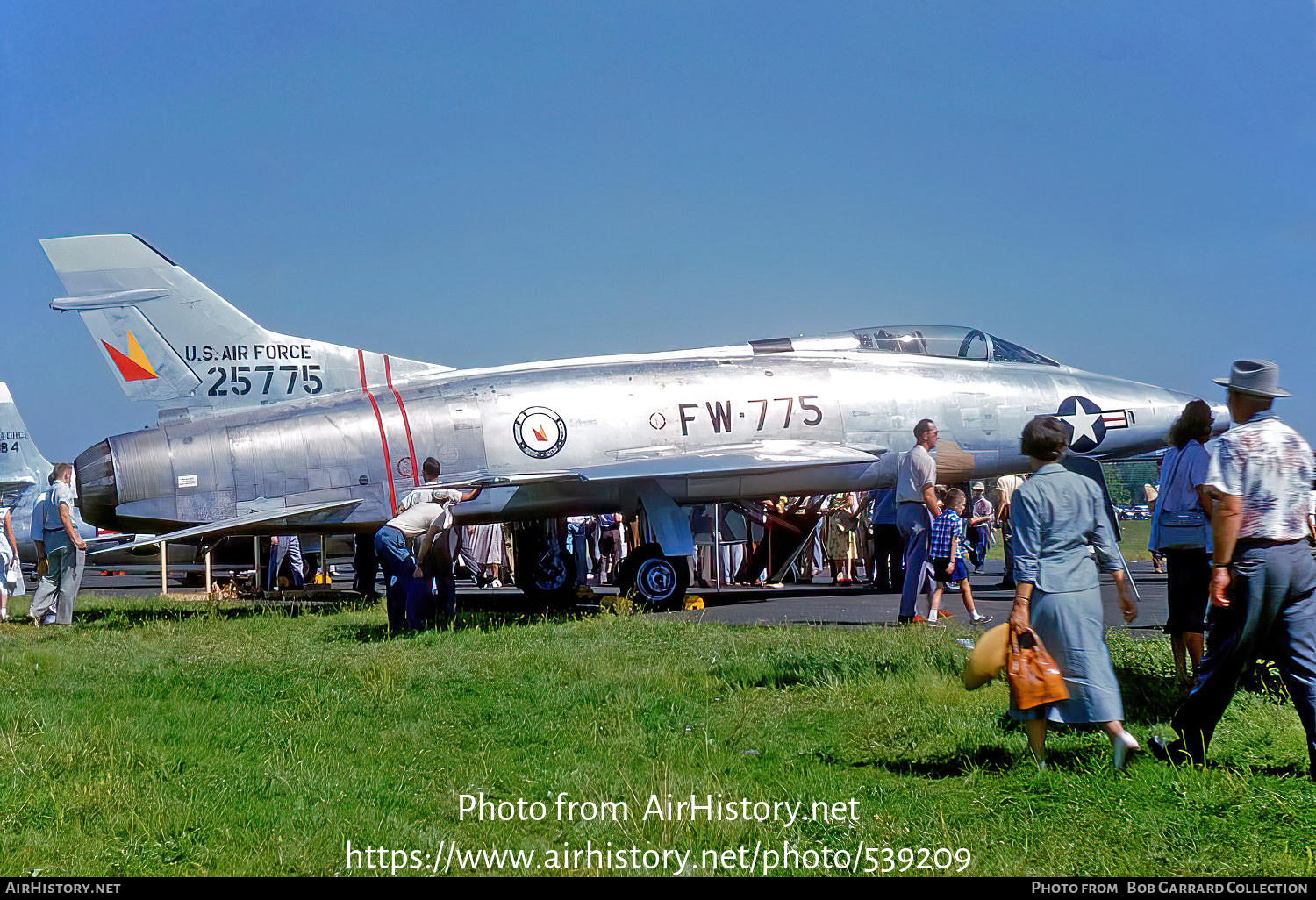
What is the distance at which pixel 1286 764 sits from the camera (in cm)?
541

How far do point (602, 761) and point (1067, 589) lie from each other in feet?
8.05

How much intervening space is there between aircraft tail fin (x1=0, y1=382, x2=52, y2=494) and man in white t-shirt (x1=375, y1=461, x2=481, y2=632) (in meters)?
21.7

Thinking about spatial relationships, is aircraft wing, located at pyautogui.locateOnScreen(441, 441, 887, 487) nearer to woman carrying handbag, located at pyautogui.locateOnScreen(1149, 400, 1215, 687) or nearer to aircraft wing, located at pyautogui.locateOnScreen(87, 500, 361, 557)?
aircraft wing, located at pyautogui.locateOnScreen(87, 500, 361, 557)

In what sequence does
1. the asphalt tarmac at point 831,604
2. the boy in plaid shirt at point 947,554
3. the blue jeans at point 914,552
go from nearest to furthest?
the boy in plaid shirt at point 947,554 → the blue jeans at point 914,552 → the asphalt tarmac at point 831,604

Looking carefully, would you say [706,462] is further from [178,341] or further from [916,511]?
[178,341]

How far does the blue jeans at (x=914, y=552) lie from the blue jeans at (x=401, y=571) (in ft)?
15.8

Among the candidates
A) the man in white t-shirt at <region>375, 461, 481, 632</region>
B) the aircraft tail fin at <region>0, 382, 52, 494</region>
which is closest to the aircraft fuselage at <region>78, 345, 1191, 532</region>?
the man in white t-shirt at <region>375, 461, 481, 632</region>

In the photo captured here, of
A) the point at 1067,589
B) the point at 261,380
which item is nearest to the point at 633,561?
the point at 261,380

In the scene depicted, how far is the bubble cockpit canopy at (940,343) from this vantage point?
16406 mm

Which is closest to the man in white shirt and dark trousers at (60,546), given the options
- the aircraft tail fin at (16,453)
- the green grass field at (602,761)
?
the green grass field at (602,761)

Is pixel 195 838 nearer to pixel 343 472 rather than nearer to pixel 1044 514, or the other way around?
pixel 1044 514

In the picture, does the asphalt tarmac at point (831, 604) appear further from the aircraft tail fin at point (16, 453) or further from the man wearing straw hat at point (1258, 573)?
the aircraft tail fin at point (16, 453)

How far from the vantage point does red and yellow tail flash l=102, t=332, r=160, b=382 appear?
14484 millimetres
